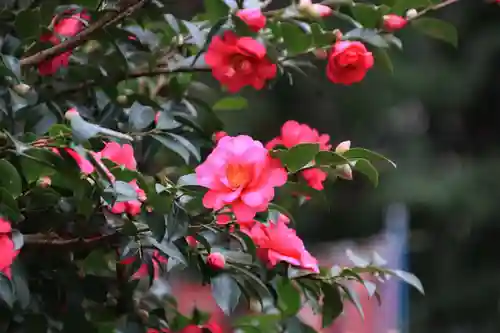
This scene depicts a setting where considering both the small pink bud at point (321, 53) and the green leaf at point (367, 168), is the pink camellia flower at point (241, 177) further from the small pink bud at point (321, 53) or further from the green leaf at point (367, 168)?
the small pink bud at point (321, 53)

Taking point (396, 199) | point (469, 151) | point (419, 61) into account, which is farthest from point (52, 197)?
point (469, 151)

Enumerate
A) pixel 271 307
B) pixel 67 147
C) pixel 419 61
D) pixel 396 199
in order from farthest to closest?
pixel 419 61, pixel 396 199, pixel 271 307, pixel 67 147

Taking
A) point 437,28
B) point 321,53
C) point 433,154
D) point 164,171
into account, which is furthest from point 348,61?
point 433,154

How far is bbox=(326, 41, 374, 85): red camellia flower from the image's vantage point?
30.7 inches

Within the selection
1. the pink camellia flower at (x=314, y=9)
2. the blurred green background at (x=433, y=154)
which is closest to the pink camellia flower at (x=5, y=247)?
the pink camellia flower at (x=314, y=9)

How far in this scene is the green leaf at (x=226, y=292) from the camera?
0.70 meters

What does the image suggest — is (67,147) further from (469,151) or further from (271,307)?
(469,151)

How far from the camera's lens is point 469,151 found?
3572 millimetres

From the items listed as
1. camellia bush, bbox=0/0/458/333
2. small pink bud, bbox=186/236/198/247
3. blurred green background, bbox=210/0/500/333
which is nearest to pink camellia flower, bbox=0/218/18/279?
camellia bush, bbox=0/0/458/333

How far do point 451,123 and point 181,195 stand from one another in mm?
3153

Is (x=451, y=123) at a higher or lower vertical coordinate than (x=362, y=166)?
lower

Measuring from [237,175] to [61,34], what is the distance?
13.9 inches

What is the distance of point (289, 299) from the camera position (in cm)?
85

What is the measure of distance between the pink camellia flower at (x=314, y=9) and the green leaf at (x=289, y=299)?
0.27m
